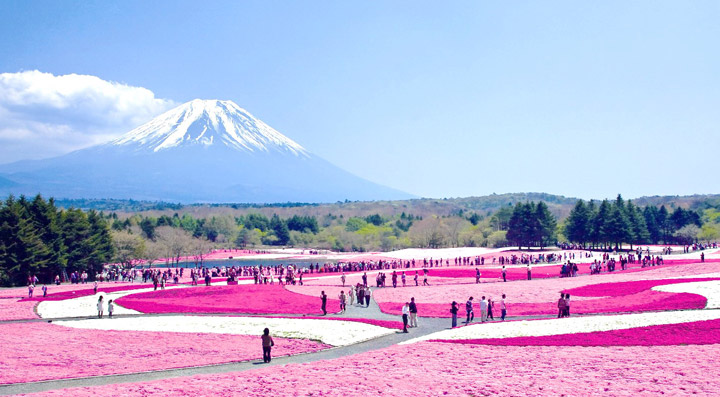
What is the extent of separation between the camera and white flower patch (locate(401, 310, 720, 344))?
1050 inches

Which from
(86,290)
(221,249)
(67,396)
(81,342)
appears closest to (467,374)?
(67,396)

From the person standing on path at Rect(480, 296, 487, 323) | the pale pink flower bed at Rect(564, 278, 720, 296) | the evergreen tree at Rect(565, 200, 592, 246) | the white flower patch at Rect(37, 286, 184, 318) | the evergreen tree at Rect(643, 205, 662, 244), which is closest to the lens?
the person standing on path at Rect(480, 296, 487, 323)

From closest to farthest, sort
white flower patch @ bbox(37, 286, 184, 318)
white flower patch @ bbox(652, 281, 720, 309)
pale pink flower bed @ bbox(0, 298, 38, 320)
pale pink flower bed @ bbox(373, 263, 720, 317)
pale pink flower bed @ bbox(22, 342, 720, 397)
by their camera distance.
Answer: pale pink flower bed @ bbox(22, 342, 720, 397), white flower patch @ bbox(652, 281, 720, 309), pale pink flower bed @ bbox(0, 298, 38, 320), white flower patch @ bbox(37, 286, 184, 318), pale pink flower bed @ bbox(373, 263, 720, 317)

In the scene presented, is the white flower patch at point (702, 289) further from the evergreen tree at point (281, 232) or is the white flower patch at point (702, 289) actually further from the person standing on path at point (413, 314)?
the evergreen tree at point (281, 232)

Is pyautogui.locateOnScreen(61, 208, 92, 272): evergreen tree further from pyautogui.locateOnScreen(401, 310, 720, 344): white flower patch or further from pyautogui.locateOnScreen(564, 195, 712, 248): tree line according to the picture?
pyautogui.locateOnScreen(564, 195, 712, 248): tree line

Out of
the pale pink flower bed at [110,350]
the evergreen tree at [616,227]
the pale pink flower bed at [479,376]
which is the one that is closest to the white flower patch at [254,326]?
the pale pink flower bed at [110,350]

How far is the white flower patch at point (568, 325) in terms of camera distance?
26.7m

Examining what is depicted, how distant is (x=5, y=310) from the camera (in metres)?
37.6

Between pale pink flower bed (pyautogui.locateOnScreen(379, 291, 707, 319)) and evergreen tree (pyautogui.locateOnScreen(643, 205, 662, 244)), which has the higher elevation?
evergreen tree (pyautogui.locateOnScreen(643, 205, 662, 244))

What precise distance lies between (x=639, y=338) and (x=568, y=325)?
4515 mm

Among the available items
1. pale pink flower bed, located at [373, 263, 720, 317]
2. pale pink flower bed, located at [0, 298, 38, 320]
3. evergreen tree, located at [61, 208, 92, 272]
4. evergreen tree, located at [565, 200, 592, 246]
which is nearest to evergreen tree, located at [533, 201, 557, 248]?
evergreen tree, located at [565, 200, 592, 246]

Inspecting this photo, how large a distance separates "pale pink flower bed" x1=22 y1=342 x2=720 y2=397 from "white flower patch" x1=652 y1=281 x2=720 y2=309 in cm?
1510

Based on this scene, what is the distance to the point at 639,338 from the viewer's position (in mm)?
23984

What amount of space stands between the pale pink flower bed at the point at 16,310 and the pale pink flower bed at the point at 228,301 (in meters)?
5.85
